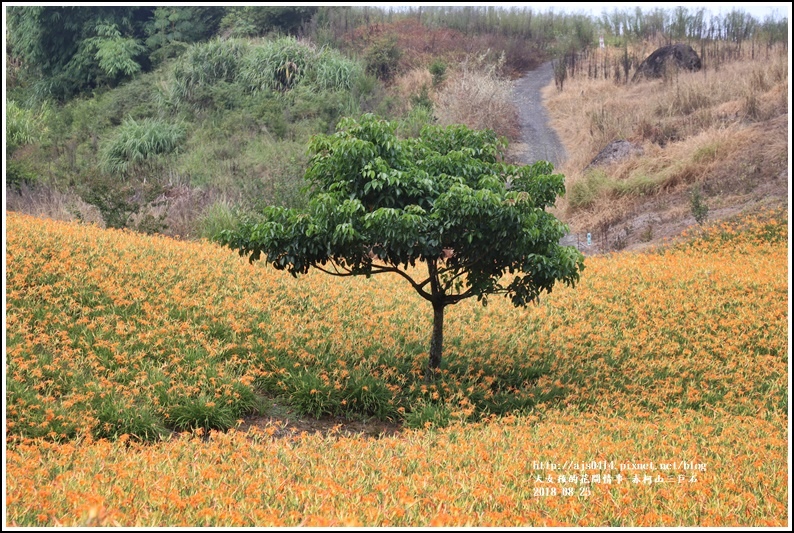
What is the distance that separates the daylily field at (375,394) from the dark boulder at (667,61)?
15200 mm

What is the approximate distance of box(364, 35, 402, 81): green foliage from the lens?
27.0m

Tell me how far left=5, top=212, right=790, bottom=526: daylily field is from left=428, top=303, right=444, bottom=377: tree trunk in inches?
8.5

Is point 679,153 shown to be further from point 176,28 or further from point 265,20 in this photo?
point 176,28

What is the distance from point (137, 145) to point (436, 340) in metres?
15.1

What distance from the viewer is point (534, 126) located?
80.7ft

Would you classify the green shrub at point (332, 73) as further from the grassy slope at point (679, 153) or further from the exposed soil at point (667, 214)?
the exposed soil at point (667, 214)

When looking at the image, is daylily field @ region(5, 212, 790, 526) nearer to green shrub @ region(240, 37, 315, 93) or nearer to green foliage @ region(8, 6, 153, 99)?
green shrub @ region(240, 37, 315, 93)

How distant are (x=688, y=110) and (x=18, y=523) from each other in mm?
22977

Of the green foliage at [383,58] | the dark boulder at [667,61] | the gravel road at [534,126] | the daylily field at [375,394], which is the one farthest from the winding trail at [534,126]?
the daylily field at [375,394]

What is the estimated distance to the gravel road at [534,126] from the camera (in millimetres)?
22344

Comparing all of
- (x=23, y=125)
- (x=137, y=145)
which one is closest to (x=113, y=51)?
(x=23, y=125)

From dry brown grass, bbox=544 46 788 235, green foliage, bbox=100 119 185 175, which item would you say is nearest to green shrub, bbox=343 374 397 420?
dry brown grass, bbox=544 46 788 235

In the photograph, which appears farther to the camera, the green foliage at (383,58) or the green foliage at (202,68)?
the green foliage at (383,58)

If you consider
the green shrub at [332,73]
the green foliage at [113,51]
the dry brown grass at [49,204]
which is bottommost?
the dry brown grass at [49,204]
